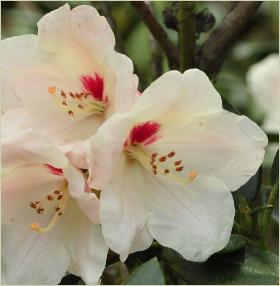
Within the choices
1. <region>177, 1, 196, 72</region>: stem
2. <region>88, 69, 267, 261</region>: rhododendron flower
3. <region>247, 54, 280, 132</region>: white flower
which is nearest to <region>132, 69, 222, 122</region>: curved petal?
<region>88, 69, 267, 261</region>: rhododendron flower

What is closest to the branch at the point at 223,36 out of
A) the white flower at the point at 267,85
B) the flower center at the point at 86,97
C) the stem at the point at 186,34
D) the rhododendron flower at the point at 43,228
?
the stem at the point at 186,34

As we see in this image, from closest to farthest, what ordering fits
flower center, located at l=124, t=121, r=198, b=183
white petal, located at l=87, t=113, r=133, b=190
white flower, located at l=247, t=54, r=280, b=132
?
white petal, located at l=87, t=113, r=133, b=190 < flower center, located at l=124, t=121, r=198, b=183 < white flower, located at l=247, t=54, r=280, b=132

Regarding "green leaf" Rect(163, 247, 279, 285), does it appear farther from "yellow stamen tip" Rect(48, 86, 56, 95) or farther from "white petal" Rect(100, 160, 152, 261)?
"yellow stamen tip" Rect(48, 86, 56, 95)

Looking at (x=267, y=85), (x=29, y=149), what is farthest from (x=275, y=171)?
(x=267, y=85)

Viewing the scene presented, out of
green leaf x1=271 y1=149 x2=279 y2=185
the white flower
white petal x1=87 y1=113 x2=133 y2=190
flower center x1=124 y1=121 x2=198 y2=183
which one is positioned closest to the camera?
white petal x1=87 y1=113 x2=133 y2=190

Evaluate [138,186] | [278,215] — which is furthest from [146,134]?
[278,215]

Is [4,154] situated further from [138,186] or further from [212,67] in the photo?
[212,67]

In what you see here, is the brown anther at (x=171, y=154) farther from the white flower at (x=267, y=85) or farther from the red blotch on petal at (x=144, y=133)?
the white flower at (x=267, y=85)
